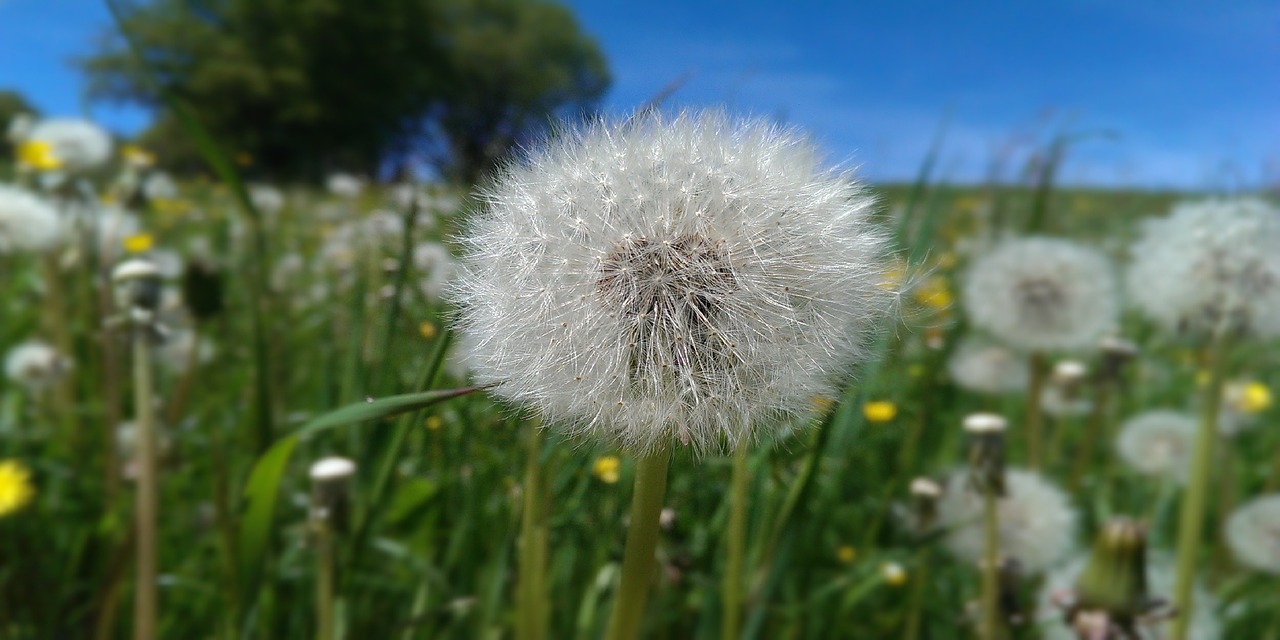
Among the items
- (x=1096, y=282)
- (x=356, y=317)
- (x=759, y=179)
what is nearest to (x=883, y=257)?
(x=759, y=179)

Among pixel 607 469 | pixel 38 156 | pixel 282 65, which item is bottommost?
pixel 607 469

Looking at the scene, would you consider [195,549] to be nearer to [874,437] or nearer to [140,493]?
[140,493]

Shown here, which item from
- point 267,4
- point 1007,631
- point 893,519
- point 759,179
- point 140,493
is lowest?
point 1007,631

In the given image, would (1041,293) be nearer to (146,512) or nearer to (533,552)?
(533,552)

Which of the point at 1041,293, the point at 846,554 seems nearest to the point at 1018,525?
the point at 846,554

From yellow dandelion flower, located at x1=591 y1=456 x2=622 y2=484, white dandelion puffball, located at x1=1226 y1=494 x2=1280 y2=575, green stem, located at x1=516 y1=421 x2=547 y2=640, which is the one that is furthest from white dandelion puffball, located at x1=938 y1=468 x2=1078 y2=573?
green stem, located at x1=516 y1=421 x2=547 y2=640

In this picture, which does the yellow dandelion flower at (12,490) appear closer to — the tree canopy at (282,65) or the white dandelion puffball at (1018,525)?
the white dandelion puffball at (1018,525)
